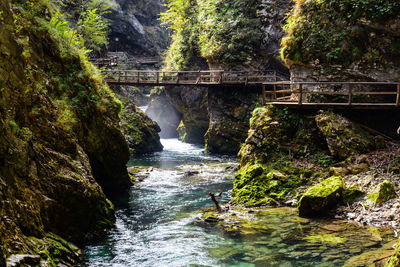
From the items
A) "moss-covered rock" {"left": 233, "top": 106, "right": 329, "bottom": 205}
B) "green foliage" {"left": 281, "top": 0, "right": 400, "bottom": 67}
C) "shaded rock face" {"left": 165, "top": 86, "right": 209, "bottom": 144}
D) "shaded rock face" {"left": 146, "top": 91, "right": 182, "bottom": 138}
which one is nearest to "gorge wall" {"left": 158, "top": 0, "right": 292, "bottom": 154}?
"shaded rock face" {"left": 165, "top": 86, "right": 209, "bottom": 144}

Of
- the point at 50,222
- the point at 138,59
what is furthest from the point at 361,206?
the point at 138,59

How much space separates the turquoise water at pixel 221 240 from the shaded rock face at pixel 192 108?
21847 millimetres

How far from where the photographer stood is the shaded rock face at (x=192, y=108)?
34031 mm

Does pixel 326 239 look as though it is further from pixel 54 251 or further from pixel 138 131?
pixel 138 131

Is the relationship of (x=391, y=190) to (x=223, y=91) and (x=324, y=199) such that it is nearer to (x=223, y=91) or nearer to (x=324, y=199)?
(x=324, y=199)

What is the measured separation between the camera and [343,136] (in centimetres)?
1255

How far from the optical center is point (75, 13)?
37.0 meters

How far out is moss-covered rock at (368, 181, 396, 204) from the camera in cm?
953

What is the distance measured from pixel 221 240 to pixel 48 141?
529 centimetres

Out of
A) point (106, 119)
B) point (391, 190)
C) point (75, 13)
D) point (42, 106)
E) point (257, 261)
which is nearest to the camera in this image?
point (257, 261)

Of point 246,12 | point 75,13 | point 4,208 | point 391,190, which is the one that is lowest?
point 391,190

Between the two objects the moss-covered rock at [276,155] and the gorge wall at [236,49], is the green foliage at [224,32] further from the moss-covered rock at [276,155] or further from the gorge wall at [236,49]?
the moss-covered rock at [276,155]

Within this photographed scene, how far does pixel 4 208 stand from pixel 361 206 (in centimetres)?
919

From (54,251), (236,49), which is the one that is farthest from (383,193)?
(236,49)
